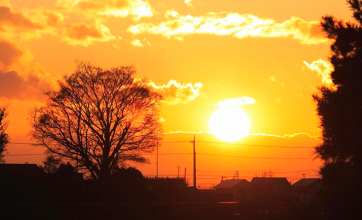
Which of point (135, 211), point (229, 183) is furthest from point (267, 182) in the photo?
point (135, 211)

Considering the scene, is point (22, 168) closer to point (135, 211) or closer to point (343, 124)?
point (135, 211)

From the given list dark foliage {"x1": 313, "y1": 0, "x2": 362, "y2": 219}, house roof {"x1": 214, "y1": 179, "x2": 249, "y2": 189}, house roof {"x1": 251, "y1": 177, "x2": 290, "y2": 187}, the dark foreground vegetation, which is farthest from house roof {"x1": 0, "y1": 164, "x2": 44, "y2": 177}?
house roof {"x1": 214, "y1": 179, "x2": 249, "y2": 189}

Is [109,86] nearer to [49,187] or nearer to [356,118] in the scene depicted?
[49,187]

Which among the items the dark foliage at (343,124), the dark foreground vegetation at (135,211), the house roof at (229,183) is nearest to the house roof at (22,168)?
the dark foreground vegetation at (135,211)

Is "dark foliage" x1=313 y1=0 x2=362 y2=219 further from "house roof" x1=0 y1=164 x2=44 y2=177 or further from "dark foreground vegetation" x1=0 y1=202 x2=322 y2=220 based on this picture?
"house roof" x1=0 y1=164 x2=44 y2=177

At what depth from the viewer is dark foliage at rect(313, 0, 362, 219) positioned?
16.8 meters

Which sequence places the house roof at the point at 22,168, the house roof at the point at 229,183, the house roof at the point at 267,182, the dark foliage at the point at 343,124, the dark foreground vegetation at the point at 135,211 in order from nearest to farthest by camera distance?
Result: the dark foliage at the point at 343,124, the dark foreground vegetation at the point at 135,211, the house roof at the point at 22,168, the house roof at the point at 267,182, the house roof at the point at 229,183

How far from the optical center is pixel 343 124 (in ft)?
57.8

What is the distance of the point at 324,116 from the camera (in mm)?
18250

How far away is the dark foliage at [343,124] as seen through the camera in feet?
55.3

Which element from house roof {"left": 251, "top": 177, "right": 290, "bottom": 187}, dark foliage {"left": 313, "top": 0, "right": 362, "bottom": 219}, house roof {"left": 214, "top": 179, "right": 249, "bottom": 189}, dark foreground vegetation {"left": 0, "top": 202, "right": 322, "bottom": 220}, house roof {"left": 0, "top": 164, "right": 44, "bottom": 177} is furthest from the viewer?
house roof {"left": 214, "top": 179, "right": 249, "bottom": 189}

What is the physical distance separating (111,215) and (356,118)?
A: 24210 millimetres

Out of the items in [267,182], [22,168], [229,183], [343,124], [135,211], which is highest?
[229,183]

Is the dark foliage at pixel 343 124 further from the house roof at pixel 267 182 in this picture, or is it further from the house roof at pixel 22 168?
the house roof at pixel 267 182
